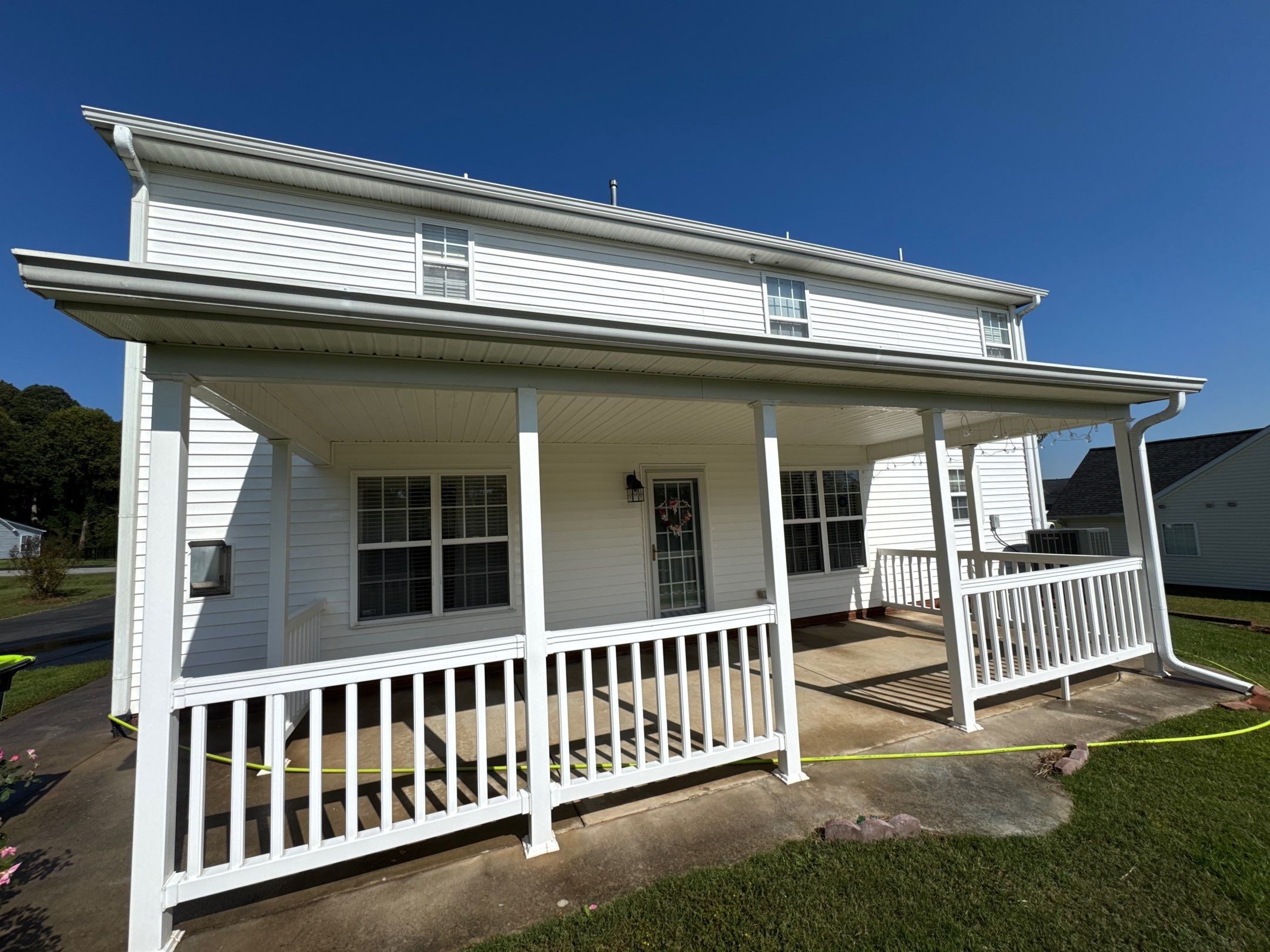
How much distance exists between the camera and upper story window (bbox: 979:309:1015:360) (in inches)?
327

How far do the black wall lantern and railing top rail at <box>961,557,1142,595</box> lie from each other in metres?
3.33

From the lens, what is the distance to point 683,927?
1943mm

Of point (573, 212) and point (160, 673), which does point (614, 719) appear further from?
point (573, 212)

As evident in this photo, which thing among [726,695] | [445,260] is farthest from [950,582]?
[445,260]

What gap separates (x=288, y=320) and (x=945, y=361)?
3.97 metres

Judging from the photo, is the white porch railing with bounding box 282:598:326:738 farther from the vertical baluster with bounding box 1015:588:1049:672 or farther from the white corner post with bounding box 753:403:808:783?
the vertical baluster with bounding box 1015:588:1049:672

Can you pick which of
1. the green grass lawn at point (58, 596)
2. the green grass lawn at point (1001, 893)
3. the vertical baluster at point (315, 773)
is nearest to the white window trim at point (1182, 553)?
the green grass lawn at point (1001, 893)

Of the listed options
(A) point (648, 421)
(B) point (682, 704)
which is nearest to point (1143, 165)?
(A) point (648, 421)

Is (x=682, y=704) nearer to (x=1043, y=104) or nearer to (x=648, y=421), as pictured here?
(x=648, y=421)

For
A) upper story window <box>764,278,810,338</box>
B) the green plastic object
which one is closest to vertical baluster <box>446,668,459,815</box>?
the green plastic object

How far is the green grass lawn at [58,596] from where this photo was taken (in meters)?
12.8

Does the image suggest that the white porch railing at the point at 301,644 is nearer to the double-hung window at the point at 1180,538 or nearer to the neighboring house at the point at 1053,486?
the double-hung window at the point at 1180,538

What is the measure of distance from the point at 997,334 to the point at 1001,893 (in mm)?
8816

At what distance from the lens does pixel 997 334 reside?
27.5ft
